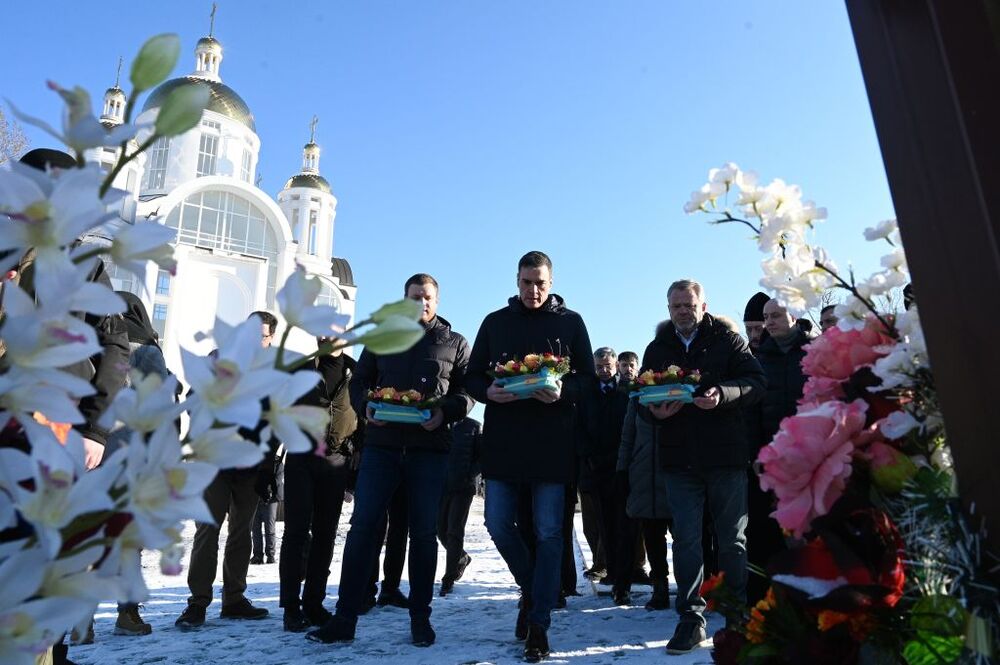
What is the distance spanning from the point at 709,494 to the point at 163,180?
35.1m

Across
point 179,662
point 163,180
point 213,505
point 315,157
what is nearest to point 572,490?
point 213,505

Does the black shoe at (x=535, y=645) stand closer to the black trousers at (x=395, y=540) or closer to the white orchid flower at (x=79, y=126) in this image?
the black trousers at (x=395, y=540)

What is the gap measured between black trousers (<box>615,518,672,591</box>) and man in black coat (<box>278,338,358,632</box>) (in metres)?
2.12

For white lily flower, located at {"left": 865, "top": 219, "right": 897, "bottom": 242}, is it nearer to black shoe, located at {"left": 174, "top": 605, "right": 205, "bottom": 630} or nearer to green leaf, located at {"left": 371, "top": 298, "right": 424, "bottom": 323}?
green leaf, located at {"left": 371, "top": 298, "right": 424, "bottom": 323}

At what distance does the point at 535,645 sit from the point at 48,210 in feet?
11.9

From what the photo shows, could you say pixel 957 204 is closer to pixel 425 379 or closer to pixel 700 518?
pixel 700 518

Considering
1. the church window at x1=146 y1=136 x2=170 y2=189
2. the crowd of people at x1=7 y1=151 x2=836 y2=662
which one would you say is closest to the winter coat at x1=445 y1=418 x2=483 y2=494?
the crowd of people at x1=7 y1=151 x2=836 y2=662

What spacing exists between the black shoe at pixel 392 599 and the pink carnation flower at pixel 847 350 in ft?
15.9

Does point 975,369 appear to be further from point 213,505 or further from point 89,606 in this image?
point 213,505

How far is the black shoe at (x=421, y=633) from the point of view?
4129mm

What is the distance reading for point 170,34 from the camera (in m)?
0.71

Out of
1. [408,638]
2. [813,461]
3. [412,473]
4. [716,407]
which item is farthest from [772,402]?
[813,461]

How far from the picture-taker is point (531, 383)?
3.96m

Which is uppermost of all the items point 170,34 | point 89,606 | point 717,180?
point 717,180
